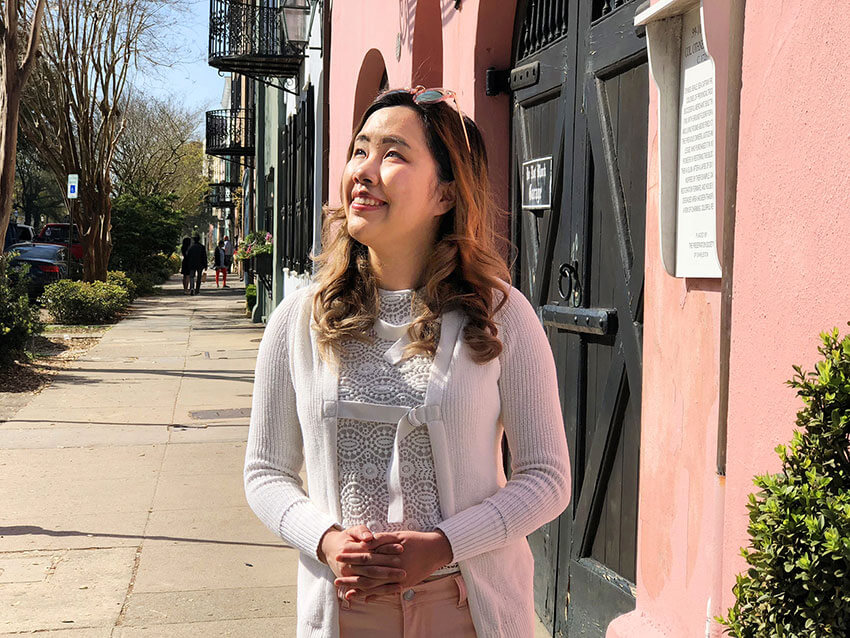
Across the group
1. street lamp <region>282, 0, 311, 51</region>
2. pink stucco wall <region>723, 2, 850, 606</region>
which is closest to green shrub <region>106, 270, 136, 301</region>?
street lamp <region>282, 0, 311, 51</region>

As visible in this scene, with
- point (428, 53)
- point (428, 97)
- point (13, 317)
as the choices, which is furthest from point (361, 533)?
point (13, 317)

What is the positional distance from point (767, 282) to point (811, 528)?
96 centimetres

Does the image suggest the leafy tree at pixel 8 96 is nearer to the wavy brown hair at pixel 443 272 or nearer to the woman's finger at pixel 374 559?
the wavy brown hair at pixel 443 272

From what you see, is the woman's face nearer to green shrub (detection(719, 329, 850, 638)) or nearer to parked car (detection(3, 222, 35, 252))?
green shrub (detection(719, 329, 850, 638))

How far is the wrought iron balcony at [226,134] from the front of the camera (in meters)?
34.1

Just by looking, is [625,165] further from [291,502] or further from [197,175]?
[197,175]

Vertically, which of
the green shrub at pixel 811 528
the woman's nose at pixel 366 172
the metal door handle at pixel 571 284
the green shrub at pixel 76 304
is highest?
the woman's nose at pixel 366 172

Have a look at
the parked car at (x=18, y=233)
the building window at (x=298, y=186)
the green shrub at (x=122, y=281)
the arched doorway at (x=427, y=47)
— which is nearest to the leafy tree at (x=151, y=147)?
the parked car at (x=18, y=233)

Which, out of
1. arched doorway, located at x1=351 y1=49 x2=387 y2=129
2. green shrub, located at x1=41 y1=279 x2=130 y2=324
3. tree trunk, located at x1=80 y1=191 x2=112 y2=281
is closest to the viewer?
arched doorway, located at x1=351 y1=49 x2=387 y2=129

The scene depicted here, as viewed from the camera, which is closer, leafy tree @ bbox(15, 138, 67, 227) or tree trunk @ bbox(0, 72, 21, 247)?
tree trunk @ bbox(0, 72, 21, 247)

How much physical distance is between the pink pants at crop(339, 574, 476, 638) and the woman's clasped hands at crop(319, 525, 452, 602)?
91 millimetres

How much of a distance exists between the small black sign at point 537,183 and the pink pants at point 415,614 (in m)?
2.95

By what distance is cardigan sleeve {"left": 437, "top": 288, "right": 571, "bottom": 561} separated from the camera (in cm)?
221

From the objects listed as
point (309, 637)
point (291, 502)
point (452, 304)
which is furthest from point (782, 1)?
point (309, 637)
